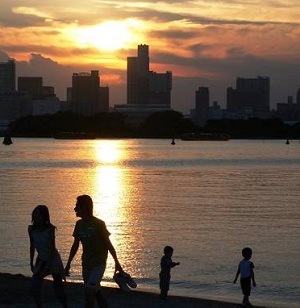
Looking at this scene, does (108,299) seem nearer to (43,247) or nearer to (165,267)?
(165,267)

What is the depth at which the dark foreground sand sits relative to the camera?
55.2 feet

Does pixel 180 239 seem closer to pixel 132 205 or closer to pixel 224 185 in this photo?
pixel 132 205

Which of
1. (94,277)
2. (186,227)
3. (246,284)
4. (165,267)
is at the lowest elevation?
(186,227)

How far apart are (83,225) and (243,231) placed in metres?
21.2

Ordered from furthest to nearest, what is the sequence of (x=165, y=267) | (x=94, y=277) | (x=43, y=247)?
(x=165, y=267)
(x=43, y=247)
(x=94, y=277)

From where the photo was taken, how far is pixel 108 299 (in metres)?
17.5

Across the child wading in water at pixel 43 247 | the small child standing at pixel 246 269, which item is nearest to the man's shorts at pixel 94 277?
the child wading in water at pixel 43 247

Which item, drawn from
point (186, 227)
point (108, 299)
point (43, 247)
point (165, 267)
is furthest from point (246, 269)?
point (186, 227)

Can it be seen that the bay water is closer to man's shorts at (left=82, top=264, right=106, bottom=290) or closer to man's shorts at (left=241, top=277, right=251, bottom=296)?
man's shorts at (left=241, top=277, right=251, bottom=296)

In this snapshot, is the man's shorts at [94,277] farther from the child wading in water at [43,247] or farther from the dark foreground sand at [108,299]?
the dark foreground sand at [108,299]

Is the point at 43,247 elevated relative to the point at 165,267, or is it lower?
elevated

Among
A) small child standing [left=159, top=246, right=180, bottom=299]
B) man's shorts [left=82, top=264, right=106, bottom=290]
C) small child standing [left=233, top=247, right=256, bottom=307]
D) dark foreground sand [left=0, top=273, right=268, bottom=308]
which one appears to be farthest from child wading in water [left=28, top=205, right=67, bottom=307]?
small child standing [left=233, top=247, right=256, bottom=307]

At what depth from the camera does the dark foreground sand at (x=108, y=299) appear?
16828 mm

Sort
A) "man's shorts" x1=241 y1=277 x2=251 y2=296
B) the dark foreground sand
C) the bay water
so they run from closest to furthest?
1. the dark foreground sand
2. "man's shorts" x1=241 y1=277 x2=251 y2=296
3. the bay water
